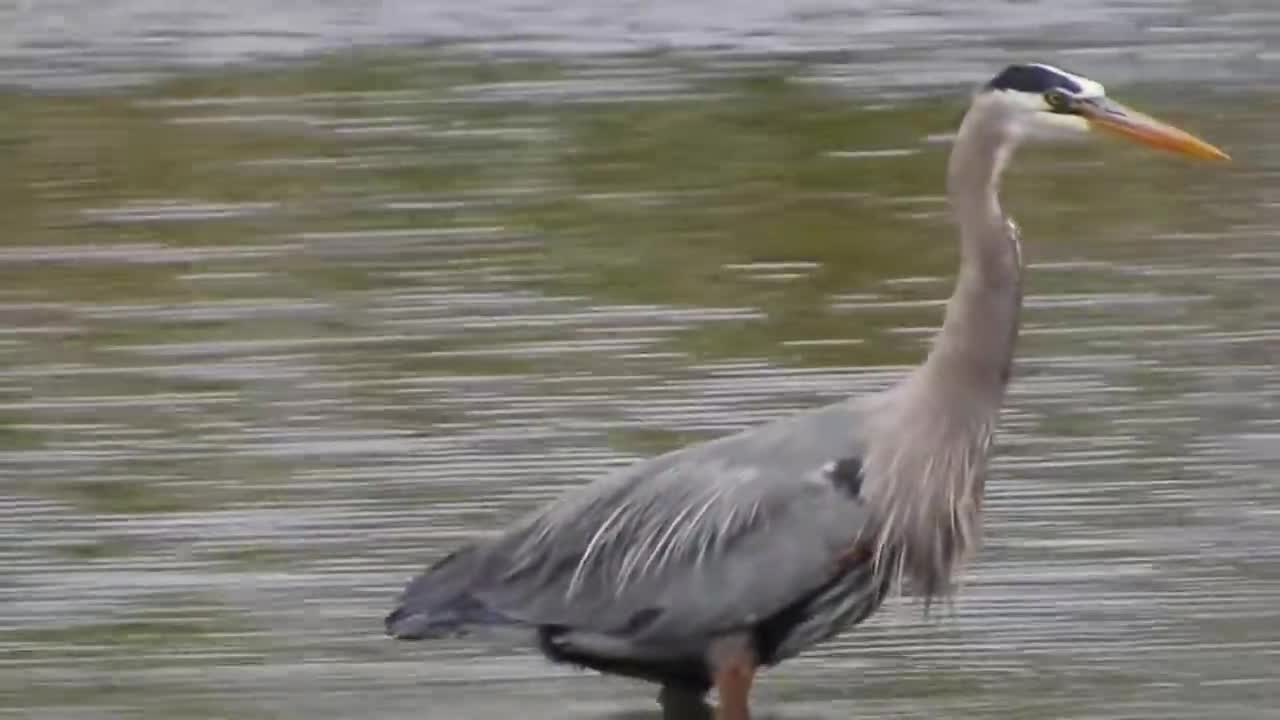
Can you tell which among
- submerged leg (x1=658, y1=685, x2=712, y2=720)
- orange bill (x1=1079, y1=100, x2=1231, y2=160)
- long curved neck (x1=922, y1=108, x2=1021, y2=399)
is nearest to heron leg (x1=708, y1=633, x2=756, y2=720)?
submerged leg (x1=658, y1=685, x2=712, y2=720)

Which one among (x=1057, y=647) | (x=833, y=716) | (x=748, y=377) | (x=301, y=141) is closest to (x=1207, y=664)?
(x=1057, y=647)

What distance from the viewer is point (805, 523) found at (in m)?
5.66

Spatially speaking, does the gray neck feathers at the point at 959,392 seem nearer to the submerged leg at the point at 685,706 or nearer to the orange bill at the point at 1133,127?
the orange bill at the point at 1133,127

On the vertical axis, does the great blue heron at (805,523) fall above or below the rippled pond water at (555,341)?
above

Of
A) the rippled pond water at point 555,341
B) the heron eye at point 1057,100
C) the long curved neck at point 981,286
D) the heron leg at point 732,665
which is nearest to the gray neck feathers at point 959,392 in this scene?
the long curved neck at point 981,286

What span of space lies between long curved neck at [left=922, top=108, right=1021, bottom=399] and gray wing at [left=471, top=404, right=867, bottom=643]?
23 centimetres

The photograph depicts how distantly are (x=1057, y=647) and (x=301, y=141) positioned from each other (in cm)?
519

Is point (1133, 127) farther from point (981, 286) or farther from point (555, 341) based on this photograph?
point (555, 341)

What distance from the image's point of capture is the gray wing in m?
5.66

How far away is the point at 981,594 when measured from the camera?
6.60 meters

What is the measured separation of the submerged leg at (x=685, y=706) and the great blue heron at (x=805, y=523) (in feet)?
0.35

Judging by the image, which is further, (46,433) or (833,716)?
(46,433)

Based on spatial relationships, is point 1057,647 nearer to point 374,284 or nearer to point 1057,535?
point 1057,535

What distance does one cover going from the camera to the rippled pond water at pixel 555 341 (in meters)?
6.31
